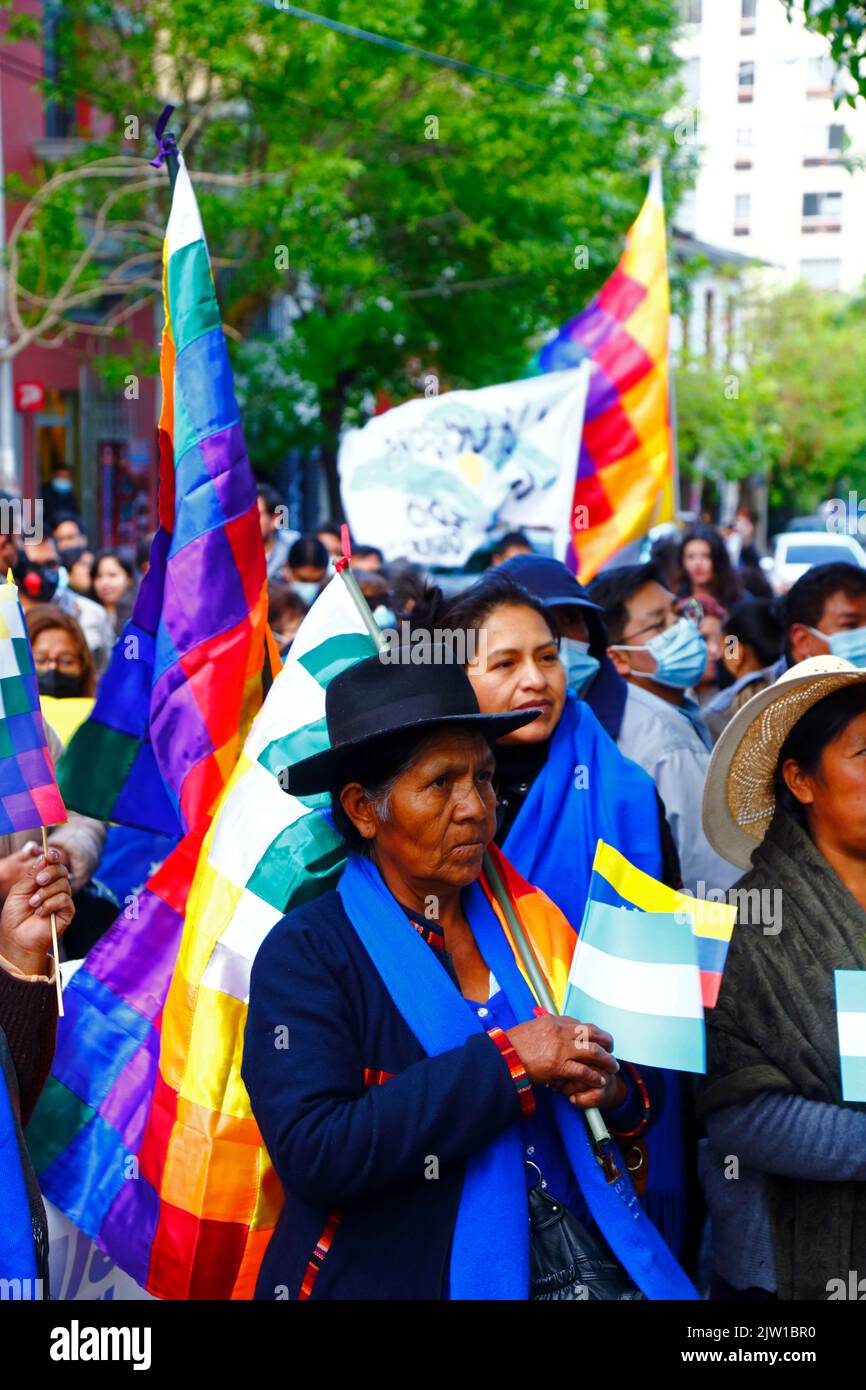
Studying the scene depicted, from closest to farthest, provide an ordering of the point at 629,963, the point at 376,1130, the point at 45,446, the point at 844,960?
1. the point at 376,1130
2. the point at 629,963
3. the point at 844,960
4. the point at 45,446

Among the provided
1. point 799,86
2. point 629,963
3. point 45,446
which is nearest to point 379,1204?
point 629,963

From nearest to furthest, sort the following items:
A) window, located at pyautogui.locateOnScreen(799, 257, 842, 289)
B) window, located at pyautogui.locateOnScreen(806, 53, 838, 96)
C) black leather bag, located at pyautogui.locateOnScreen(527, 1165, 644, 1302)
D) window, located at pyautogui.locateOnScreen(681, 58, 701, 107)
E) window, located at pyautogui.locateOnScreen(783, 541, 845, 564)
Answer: black leather bag, located at pyautogui.locateOnScreen(527, 1165, 644, 1302), window, located at pyautogui.locateOnScreen(806, 53, 838, 96), window, located at pyautogui.locateOnScreen(681, 58, 701, 107), window, located at pyautogui.locateOnScreen(783, 541, 845, 564), window, located at pyautogui.locateOnScreen(799, 257, 842, 289)

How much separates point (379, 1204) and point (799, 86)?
1207cm

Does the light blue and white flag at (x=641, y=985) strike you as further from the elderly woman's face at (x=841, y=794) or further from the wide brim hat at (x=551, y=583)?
the wide brim hat at (x=551, y=583)

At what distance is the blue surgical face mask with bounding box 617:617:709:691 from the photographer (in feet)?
17.2

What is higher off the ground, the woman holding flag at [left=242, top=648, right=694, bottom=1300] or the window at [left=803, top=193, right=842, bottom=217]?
the window at [left=803, top=193, right=842, bottom=217]

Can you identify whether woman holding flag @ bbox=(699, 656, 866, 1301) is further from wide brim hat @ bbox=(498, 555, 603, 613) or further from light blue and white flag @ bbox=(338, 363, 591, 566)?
light blue and white flag @ bbox=(338, 363, 591, 566)

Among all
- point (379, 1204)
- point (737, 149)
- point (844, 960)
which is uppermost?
point (737, 149)

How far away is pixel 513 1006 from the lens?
8.84ft

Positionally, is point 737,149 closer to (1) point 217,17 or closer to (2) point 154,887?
(1) point 217,17

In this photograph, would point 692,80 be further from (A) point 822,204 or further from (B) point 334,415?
(B) point 334,415

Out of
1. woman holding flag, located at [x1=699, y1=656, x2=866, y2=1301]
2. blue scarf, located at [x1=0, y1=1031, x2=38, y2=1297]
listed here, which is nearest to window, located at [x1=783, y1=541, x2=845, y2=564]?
woman holding flag, located at [x1=699, y1=656, x2=866, y2=1301]

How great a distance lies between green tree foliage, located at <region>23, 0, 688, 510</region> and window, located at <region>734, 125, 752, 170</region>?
31.0 inches

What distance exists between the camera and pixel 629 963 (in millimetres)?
2670
